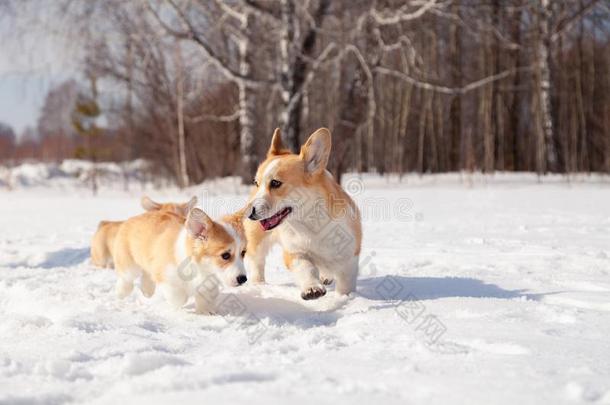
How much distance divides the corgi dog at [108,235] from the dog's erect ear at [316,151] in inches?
53.5

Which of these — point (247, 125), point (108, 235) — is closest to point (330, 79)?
point (247, 125)

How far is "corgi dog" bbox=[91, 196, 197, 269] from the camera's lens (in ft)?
14.9

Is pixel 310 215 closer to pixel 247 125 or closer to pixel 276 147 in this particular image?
pixel 276 147

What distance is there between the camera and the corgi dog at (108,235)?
4539 mm

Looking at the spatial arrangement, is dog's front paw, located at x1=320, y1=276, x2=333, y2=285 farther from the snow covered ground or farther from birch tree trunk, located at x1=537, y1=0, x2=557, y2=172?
birch tree trunk, located at x1=537, y1=0, x2=557, y2=172

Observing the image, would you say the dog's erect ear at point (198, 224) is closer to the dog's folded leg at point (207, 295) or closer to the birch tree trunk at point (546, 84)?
the dog's folded leg at point (207, 295)

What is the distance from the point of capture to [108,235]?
471cm

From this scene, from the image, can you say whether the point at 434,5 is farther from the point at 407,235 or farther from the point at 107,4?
the point at 107,4

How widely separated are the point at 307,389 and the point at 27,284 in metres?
2.83

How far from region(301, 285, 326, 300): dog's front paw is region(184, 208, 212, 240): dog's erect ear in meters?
0.65

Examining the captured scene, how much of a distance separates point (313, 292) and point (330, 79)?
1300 centimetres

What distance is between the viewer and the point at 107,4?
36.4 feet

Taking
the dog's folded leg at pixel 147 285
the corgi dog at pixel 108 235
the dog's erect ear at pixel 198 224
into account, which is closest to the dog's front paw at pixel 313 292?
the dog's erect ear at pixel 198 224

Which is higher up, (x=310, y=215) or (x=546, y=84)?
(x=546, y=84)
